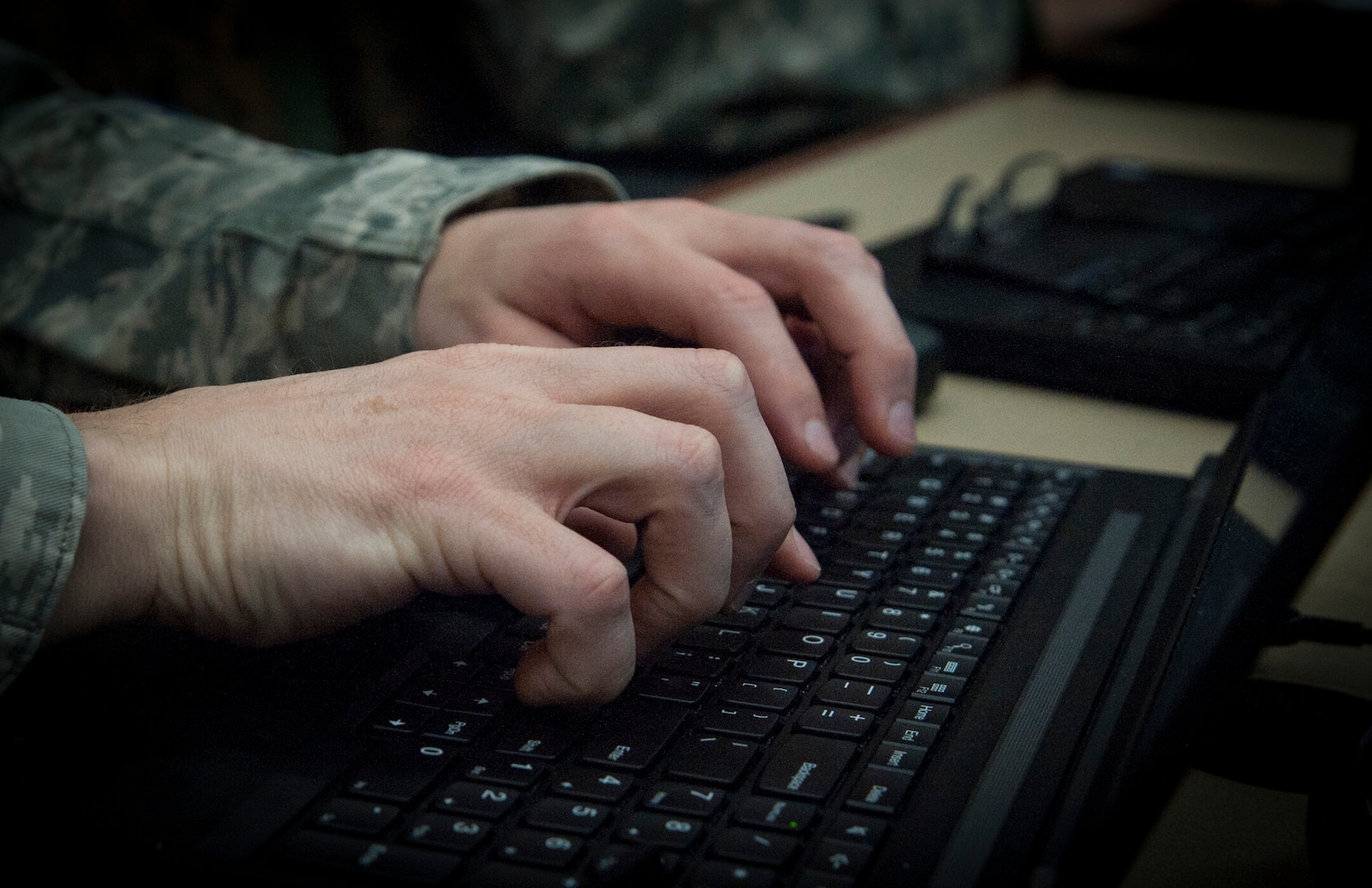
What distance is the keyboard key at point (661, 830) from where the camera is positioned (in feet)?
1.24

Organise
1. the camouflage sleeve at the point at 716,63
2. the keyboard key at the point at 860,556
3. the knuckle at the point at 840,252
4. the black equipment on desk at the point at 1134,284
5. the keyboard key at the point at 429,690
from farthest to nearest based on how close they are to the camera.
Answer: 1. the camouflage sleeve at the point at 716,63
2. the black equipment on desk at the point at 1134,284
3. the knuckle at the point at 840,252
4. the keyboard key at the point at 860,556
5. the keyboard key at the point at 429,690

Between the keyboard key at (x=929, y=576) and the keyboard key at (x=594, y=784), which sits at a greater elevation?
the keyboard key at (x=594, y=784)

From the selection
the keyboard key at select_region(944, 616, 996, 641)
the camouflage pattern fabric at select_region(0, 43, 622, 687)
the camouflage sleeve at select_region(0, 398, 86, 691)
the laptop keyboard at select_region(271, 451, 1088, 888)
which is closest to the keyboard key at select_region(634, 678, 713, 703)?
the laptop keyboard at select_region(271, 451, 1088, 888)

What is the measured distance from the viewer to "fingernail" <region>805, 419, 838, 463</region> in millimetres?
600

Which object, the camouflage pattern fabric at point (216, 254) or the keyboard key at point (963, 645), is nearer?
the keyboard key at point (963, 645)

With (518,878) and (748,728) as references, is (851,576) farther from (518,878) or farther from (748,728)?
(518,878)

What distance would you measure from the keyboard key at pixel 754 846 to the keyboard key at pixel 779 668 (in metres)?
0.09

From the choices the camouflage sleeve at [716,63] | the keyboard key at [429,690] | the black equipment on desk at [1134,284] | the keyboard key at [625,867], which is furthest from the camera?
the camouflage sleeve at [716,63]

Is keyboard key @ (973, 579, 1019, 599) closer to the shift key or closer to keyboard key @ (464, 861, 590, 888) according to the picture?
the shift key

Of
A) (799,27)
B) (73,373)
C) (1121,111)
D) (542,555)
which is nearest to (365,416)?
(542,555)

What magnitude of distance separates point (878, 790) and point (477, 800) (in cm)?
13

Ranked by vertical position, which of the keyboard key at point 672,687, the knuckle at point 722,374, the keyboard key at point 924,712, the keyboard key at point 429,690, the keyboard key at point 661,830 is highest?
the knuckle at point 722,374

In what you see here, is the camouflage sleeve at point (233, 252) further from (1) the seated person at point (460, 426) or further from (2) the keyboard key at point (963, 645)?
(2) the keyboard key at point (963, 645)

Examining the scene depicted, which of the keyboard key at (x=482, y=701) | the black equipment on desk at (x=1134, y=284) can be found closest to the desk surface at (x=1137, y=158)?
the black equipment on desk at (x=1134, y=284)
